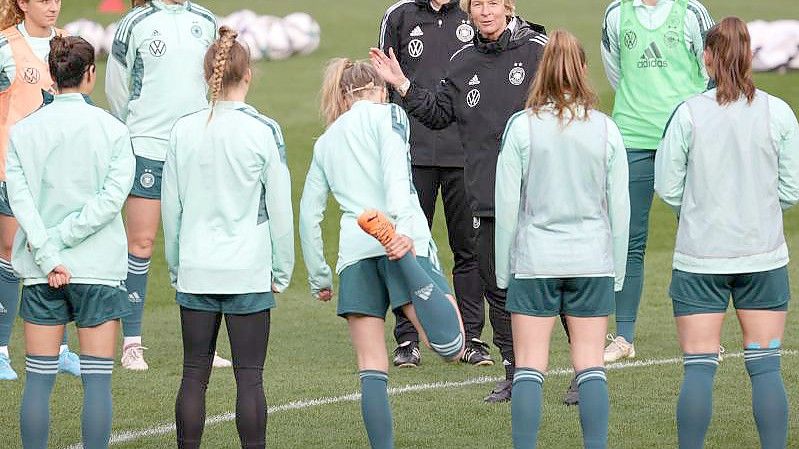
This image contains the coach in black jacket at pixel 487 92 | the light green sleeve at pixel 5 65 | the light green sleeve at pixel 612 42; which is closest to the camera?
the coach in black jacket at pixel 487 92

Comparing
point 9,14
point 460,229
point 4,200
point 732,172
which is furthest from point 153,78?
point 732,172

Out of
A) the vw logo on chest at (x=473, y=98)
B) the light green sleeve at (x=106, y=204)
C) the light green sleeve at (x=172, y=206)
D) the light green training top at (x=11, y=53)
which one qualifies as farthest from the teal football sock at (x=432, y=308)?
the light green training top at (x=11, y=53)

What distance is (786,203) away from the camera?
237 inches

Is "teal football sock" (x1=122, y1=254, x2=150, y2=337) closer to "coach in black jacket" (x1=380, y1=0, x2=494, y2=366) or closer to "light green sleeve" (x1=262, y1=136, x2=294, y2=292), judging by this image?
"coach in black jacket" (x1=380, y1=0, x2=494, y2=366)

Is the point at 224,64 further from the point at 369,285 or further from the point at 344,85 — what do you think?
the point at 369,285

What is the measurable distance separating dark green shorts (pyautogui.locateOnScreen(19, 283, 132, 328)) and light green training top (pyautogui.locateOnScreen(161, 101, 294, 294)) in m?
0.30

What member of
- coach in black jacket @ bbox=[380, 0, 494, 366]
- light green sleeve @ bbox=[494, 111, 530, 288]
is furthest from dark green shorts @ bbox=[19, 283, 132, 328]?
coach in black jacket @ bbox=[380, 0, 494, 366]

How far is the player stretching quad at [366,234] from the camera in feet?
19.3

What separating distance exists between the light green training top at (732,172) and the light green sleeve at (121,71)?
335 cm

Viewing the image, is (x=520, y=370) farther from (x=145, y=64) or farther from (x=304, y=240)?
(x=145, y=64)

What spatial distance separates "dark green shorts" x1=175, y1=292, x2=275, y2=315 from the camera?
5883 millimetres

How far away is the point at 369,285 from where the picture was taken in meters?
6.03

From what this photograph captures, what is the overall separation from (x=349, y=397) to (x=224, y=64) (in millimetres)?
2419

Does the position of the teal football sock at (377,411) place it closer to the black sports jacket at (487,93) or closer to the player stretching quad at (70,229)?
the player stretching quad at (70,229)
